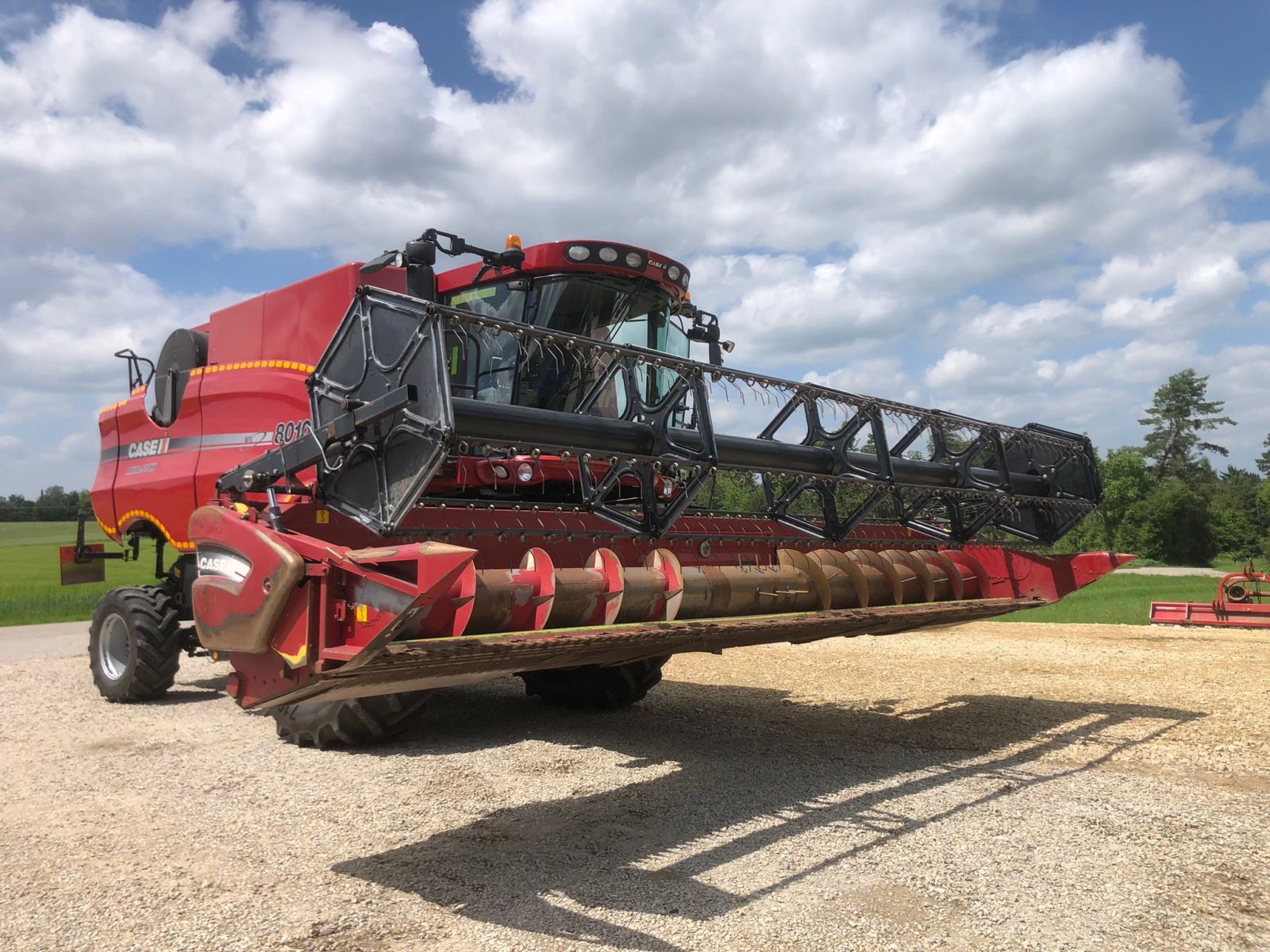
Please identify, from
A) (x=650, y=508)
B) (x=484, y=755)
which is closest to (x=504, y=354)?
(x=650, y=508)

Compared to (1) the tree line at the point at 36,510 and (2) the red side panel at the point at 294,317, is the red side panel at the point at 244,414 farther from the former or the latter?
(1) the tree line at the point at 36,510

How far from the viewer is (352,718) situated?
6.08m

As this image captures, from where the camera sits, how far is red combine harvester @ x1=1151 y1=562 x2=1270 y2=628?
47.4 ft

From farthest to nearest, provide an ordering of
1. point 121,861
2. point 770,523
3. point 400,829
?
point 770,523, point 400,829, point 121,861

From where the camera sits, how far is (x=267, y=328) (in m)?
7.48

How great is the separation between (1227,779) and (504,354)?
512cm

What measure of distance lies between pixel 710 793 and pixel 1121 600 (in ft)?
63.5

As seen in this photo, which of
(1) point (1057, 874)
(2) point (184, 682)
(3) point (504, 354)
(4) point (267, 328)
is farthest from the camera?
(2) point (184, 682)

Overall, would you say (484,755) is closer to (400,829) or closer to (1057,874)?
(400,829)

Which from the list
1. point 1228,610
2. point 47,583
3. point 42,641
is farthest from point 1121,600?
point 47,583

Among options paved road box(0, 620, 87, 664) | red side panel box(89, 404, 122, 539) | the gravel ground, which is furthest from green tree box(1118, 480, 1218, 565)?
red side panel box(89, 404, 122, 539)

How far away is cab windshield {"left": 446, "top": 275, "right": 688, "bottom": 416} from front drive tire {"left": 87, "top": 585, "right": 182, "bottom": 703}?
3846 mm

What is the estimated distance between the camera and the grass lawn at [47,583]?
59.5 feet

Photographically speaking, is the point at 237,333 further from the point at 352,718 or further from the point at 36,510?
the point at 36,510
